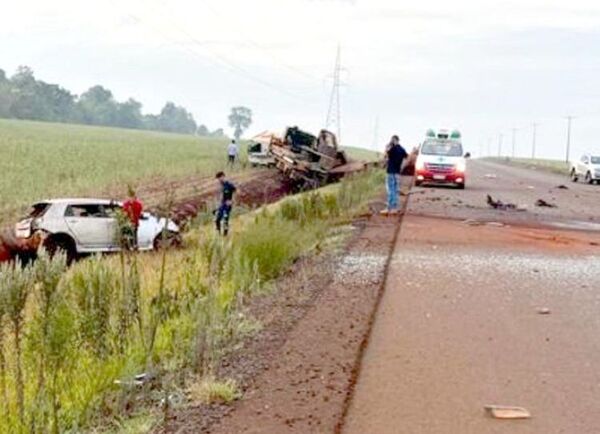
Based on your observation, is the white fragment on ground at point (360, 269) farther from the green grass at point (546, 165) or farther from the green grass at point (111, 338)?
the green grass at point (546, 165)

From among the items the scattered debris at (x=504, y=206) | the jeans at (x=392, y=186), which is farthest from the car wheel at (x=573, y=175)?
the jeans at (x=392, y=186)

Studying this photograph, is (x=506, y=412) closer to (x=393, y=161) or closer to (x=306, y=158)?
(x=393, y=161)

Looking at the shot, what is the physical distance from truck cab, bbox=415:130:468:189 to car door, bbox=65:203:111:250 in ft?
63.4

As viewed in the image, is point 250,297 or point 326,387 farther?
point 250,297

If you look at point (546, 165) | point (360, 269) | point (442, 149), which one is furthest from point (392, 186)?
point (546, 165)

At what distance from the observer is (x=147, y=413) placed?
7.13 metres

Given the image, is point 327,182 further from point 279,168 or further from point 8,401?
point 8,401

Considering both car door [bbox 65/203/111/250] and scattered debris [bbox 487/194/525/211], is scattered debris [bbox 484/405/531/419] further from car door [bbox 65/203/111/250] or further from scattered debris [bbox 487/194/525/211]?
scattered debris [bbox 487/194/525/211]

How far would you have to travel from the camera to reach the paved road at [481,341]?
23.6ft

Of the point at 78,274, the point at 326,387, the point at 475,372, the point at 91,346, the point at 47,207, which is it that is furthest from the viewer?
the point at 47,207

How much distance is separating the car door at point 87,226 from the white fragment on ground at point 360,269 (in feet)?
28.3

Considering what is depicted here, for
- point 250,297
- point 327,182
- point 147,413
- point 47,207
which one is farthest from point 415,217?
point 327,182

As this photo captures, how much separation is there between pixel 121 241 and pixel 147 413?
3277 mm

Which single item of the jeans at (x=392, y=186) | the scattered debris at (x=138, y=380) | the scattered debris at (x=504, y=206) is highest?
the jeans at (x=392, y=186)
